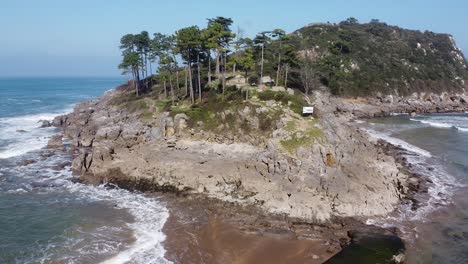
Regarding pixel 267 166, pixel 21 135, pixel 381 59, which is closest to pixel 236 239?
pixel 267 166

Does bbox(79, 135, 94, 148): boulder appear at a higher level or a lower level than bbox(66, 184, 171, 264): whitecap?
higher

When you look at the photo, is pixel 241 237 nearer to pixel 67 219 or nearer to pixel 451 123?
pixel 67 219

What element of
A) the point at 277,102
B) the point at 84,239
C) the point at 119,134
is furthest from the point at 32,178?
the point at 277,102

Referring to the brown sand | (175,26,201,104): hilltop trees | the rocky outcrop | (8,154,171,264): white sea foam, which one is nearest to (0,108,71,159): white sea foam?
(8,154,171,264): white sea foam

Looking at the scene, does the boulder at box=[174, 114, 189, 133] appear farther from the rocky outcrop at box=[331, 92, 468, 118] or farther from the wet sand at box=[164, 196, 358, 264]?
the rocky outcrop at box=[331, 92, 468, 118]

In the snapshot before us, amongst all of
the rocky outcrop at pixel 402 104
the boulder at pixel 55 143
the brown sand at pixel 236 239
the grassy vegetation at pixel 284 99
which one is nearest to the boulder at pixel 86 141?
the boulder at pixel 55 143

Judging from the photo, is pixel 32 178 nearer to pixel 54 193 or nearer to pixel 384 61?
pixel 54 193
